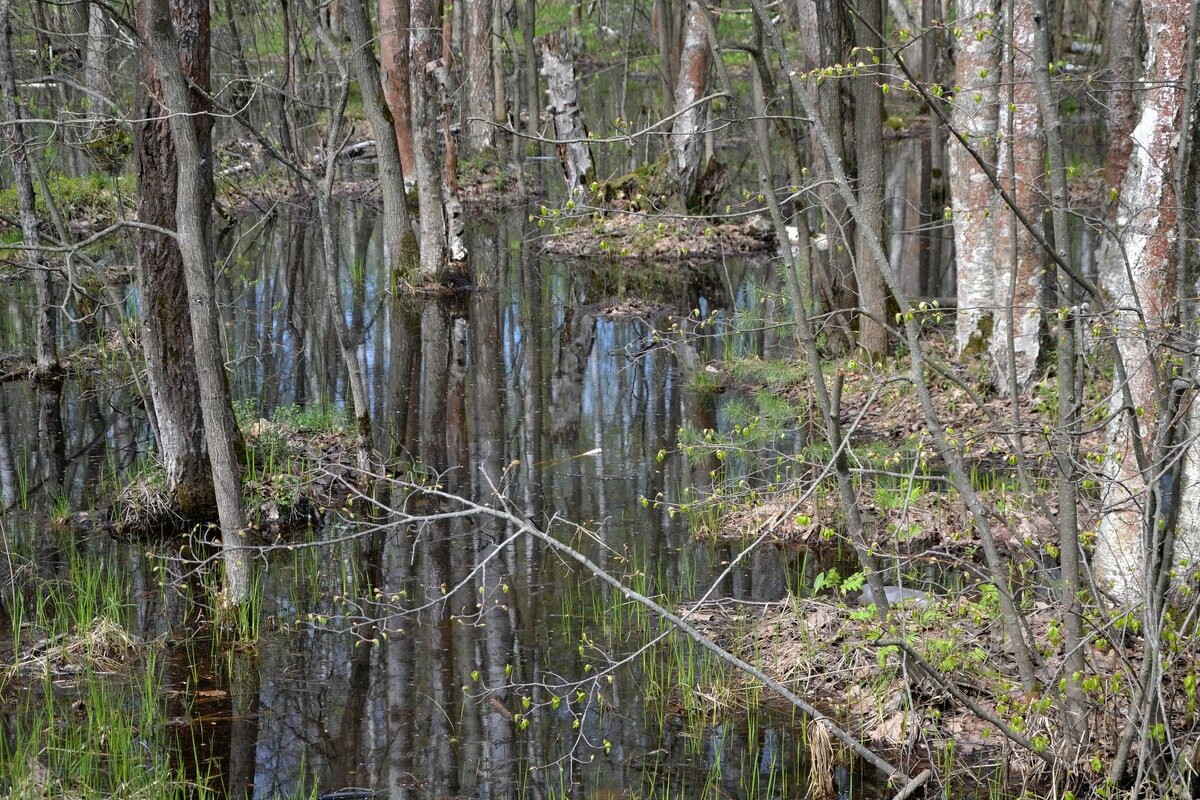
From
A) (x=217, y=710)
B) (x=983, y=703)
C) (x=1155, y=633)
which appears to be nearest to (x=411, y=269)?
(x=217, y=710)

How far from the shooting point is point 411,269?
16938 millimetres

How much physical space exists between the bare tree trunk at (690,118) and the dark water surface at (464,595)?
5.89 meters

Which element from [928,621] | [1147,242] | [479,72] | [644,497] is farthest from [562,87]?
[1147,242]

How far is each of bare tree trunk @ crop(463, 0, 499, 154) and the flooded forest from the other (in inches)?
444

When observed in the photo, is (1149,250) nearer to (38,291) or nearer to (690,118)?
(38,291)

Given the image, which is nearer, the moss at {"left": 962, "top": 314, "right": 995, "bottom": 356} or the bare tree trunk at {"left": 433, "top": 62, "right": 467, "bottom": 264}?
the moss at {"left": 962, "top": 314, "right": 995, "bottom": 356}

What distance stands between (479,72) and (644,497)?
21.0 m

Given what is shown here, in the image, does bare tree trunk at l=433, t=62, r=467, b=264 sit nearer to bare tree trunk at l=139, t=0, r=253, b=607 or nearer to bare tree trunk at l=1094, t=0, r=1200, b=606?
bare tree trunk at l=139, t=0, r=253, b=607

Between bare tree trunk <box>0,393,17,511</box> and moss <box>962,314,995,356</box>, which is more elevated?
moss <box>962,314,995,356</box>

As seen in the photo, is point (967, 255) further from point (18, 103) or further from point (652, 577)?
point (18, 103)

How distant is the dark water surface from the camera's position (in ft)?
18.1

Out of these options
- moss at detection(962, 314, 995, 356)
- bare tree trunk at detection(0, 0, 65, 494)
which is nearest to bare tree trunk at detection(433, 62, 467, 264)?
bare tree trunk at detection(0, 0, 65, 494)

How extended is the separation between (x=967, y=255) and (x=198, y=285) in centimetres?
658

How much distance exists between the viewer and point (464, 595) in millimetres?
7473
